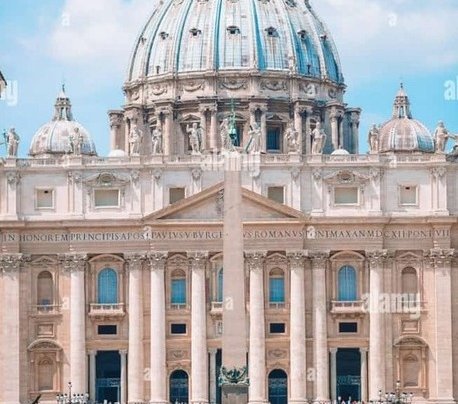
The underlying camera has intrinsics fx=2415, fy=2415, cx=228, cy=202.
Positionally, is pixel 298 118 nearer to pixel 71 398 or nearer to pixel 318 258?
pixel 318 258

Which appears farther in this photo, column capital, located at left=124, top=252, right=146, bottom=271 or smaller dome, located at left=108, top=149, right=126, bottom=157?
smaller dome, located at left=108, top=149, right=126, bottom=157

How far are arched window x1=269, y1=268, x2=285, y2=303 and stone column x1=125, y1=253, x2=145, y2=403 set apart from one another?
7.16m

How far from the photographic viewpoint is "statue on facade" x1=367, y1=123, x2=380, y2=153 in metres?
136

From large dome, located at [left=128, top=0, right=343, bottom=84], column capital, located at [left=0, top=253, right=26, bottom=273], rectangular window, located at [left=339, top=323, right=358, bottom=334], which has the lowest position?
rectangular window, located at [left=339, top=323, right=358, bottom=334]

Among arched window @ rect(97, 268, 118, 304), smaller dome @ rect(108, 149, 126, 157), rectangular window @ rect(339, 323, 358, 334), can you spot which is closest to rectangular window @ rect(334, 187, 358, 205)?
rectangular window @ rect(339, 323, 358, 334)

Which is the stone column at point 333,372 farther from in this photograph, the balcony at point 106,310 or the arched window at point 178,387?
the balcony at point 106,310

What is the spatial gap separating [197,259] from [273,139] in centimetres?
2135

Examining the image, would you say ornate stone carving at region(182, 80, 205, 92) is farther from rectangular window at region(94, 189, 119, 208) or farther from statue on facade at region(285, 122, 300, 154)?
rectangular window at region(94, 189, 119, 208)

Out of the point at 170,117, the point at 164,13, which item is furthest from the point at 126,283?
the point at 164,13

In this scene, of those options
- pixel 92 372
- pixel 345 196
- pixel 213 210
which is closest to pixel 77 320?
pixel 92 372

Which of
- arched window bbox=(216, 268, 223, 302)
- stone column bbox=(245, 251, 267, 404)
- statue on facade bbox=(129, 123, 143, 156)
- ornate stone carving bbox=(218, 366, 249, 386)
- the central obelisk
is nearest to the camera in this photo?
ornate stone carving bbox=(218, 366, 249, 386)

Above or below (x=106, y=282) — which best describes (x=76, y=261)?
above

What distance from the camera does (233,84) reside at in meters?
154

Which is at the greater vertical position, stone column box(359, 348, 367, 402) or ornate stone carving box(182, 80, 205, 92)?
ornate stone carving box(182, 80, 205, 92)
